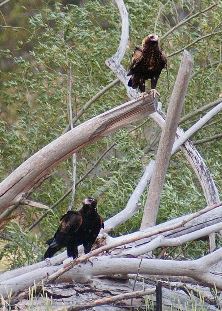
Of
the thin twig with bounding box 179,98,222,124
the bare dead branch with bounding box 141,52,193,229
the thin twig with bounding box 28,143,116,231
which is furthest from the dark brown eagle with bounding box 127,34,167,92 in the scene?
the thin twig with bounding box 179,98,222,124

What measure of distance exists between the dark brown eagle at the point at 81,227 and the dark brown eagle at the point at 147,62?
94 centimetres

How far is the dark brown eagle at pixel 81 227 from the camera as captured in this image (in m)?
7.04

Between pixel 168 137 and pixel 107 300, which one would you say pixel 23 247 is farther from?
pixel 107 300

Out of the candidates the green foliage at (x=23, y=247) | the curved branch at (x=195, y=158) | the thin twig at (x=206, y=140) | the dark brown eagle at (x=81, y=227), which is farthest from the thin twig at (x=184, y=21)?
the dark brown eagle at (x=81, y=227)

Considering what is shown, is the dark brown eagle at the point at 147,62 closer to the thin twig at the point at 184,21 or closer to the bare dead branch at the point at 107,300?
the bare dead branch at the point at 107,300

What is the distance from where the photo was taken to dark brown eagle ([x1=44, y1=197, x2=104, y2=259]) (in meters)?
7.04

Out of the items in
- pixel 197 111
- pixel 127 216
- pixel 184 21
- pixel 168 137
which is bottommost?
pixel 127 216

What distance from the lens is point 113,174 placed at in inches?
406

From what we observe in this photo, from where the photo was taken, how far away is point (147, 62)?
6.85m

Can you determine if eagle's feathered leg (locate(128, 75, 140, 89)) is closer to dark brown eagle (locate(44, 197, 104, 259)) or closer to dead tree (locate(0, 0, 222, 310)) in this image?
dead tree (locate(0, 0, 222, 310))

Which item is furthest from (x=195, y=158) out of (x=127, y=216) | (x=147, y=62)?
(x=147, y=62)

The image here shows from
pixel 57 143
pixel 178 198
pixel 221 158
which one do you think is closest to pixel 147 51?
pixel 57 143

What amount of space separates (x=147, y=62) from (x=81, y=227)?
4.21ft

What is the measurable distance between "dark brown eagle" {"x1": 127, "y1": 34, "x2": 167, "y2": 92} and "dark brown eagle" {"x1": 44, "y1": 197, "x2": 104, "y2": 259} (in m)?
0.94
